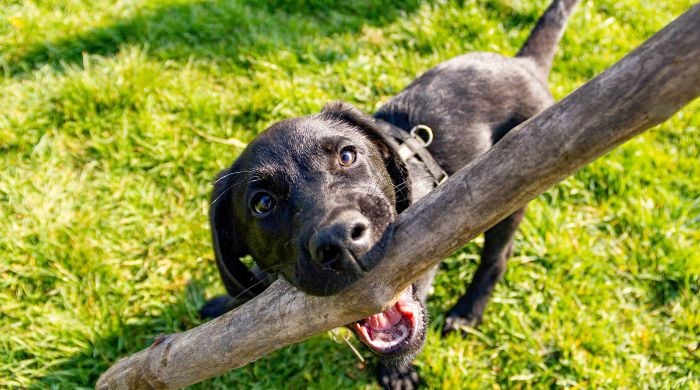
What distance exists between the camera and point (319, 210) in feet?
6.73

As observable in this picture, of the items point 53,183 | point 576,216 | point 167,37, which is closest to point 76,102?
point 53,183

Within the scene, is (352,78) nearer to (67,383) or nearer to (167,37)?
(167,37)

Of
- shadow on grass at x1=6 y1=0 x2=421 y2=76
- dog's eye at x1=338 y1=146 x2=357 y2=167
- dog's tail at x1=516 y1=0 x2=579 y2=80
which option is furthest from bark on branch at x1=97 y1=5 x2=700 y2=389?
shadow on grass at x1=6 y1=0 x2=421 y2=76

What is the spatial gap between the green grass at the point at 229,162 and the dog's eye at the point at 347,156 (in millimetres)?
1341

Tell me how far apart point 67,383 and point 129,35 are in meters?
2.89

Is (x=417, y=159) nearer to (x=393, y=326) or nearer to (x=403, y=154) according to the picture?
(x=403, y=154)

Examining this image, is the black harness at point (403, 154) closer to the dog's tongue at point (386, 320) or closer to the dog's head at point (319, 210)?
the dog's head at point (319, 210)

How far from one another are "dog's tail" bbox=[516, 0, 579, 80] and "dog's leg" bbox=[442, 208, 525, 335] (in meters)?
0.99

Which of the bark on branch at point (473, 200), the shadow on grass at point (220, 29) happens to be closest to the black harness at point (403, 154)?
the bark on branch at point (473, 200)

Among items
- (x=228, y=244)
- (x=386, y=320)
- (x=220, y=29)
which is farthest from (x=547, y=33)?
(x=220, y=29)

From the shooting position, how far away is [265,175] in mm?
2326

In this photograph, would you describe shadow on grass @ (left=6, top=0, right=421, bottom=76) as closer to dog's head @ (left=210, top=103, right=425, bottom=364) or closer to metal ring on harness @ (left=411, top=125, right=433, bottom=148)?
metal ring on harness @ (left=411, top=125, right=433, bottom=148)

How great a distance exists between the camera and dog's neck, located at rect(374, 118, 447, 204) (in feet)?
9.35

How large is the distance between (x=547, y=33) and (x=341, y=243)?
8.12 feet
